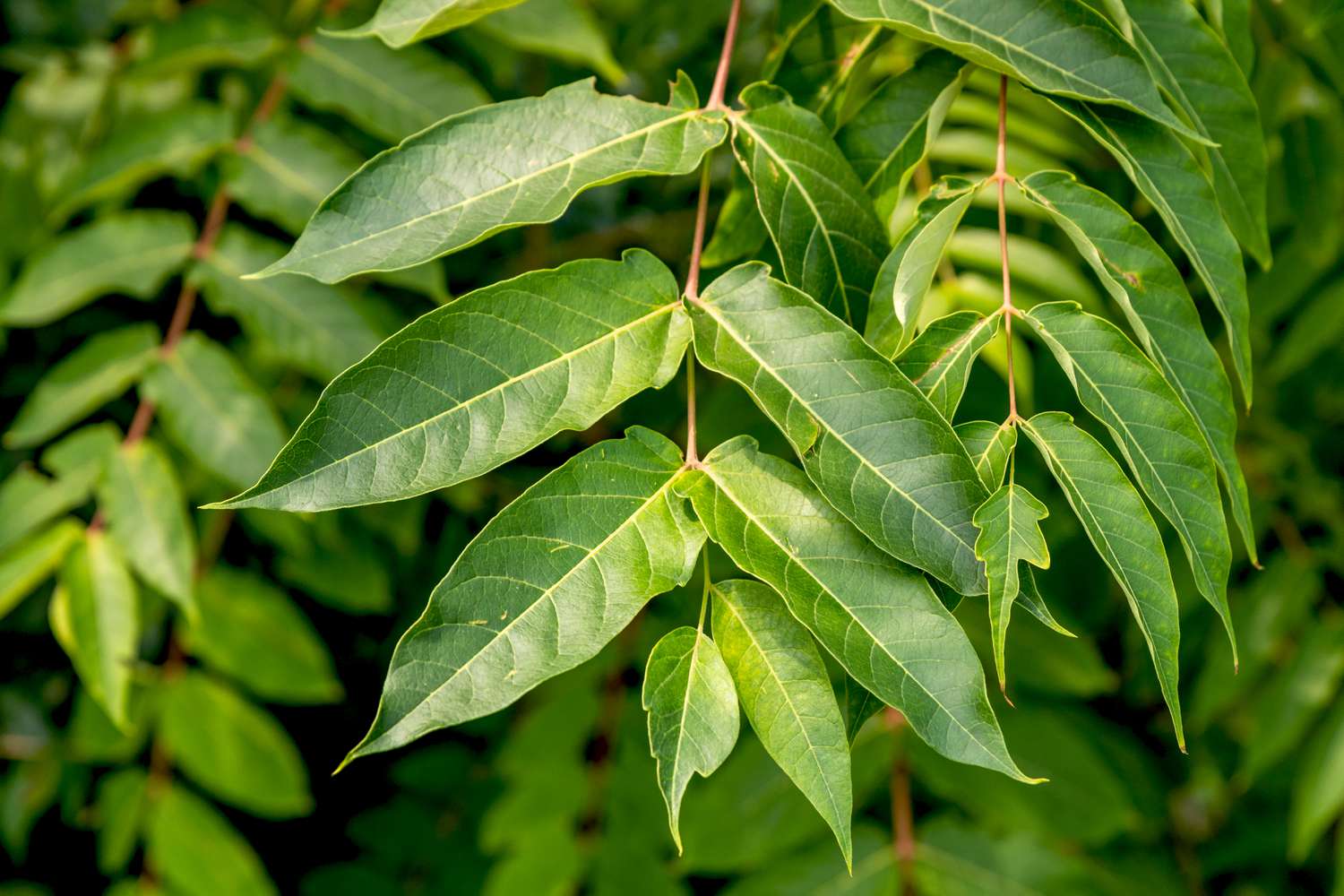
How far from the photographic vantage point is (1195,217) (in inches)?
35.1

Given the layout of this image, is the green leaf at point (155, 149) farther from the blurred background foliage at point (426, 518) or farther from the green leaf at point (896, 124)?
the green leaf at point (896, 124)

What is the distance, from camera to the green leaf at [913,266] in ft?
2.66

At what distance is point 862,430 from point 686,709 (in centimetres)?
24

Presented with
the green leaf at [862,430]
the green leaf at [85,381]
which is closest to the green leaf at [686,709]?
the green leaf at [862,430]

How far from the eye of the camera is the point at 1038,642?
187 centimetres

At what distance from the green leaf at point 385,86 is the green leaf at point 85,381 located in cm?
45

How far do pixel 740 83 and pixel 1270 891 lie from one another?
6.90 ft

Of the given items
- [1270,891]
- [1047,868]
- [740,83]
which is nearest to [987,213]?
[740,83]

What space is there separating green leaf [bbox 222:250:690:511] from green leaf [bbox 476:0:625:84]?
68 cm

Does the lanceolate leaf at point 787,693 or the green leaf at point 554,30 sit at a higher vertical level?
the green leaf at point 554,30

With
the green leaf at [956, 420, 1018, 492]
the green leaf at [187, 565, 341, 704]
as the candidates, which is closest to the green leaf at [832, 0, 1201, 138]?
the green leaf at [956, 420, 1018, 492]

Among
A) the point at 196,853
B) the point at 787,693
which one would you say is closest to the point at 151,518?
the point at 196,853

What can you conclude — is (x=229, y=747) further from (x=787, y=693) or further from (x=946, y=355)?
(x=946, y=355)

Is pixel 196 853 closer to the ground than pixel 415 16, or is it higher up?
closer to the ground
